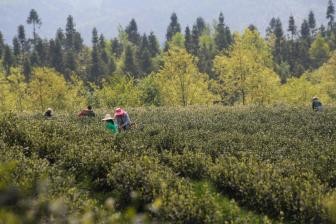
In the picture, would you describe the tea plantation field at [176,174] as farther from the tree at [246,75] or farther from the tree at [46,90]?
the tree at [46,90]

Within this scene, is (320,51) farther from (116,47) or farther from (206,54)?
(116,47)

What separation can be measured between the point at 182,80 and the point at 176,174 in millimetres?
40722

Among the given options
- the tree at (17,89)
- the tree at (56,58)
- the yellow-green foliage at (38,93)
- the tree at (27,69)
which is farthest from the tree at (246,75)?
the tree at (56,58)

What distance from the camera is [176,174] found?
1302 cm

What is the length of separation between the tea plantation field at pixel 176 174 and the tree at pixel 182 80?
34.6 m

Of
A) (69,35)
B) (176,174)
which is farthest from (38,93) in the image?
(69,35)

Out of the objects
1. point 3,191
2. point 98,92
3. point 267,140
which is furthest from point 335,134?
point 98,92

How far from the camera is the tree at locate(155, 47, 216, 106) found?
5328 cm

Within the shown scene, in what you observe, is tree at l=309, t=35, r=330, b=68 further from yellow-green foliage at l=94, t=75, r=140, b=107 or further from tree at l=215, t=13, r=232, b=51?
yellow-green foliage at l=94, t=75, r=140, b=107

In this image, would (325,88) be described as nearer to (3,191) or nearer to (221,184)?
(221,184)

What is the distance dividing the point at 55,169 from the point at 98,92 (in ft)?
160

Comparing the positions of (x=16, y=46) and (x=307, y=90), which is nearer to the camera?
(x=307, y=90)

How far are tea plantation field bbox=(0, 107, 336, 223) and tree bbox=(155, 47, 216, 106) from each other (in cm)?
3463

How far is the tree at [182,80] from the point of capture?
53281mm
